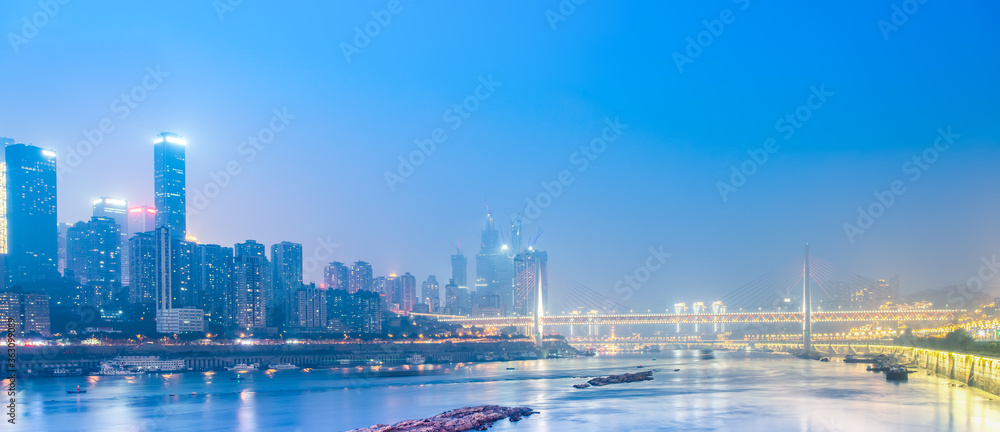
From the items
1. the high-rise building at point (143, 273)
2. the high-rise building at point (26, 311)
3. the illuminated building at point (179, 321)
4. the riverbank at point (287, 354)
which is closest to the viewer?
the riverbank at point (287, 354)

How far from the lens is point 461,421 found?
111ft

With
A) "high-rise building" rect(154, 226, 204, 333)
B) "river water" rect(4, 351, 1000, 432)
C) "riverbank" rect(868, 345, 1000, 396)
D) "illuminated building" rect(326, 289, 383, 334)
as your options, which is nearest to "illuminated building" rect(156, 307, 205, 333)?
"high-rise building" rect(154, 226, 204, 333)

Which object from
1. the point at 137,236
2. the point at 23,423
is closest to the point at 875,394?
the point at 23,423

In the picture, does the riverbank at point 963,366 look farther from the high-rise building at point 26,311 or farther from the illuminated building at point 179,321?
the high-rise building at point 26,311

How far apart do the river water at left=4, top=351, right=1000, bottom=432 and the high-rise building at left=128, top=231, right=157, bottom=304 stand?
73.6m

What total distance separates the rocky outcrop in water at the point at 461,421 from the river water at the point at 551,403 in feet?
3.26

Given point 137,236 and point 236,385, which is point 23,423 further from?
point 137,236

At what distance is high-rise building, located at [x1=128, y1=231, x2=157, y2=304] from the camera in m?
139

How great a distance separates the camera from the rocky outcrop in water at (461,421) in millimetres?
31516

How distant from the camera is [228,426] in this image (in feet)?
127

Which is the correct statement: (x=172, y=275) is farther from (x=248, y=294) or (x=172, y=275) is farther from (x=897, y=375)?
(x=897, y=375)

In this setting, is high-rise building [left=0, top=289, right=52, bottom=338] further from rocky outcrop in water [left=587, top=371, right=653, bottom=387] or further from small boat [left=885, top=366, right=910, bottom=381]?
small boat [left=885, top=366, right=910, bottom=381]

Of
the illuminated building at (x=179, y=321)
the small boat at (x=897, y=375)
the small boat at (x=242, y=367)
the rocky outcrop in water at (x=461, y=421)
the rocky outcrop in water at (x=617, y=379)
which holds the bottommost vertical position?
the small boat at (x=242, y=367)

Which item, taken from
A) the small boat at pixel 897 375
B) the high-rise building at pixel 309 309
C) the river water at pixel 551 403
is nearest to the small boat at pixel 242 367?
the river water at pixel 551 403
